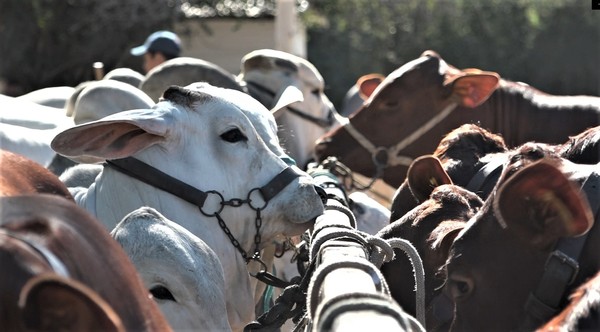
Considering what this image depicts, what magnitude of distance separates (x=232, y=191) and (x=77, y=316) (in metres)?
2.38

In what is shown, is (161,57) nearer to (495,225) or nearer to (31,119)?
(31,119)

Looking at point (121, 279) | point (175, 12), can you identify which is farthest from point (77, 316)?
point (175, 12)

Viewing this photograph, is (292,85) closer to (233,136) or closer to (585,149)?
(233,136)

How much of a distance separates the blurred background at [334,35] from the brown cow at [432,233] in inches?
610

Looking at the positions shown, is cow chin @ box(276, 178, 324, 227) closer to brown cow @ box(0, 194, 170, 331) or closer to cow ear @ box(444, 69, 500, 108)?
brown cow @ box(0, 194, 170, 331)

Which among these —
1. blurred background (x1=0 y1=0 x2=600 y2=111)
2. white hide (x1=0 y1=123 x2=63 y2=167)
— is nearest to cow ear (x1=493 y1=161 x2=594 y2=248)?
white hide (x1=0 y1=123 x2=63 y2=167)

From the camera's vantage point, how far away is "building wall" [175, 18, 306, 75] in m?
21.4

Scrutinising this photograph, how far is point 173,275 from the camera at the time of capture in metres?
3.35

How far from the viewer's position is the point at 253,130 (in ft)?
14.8

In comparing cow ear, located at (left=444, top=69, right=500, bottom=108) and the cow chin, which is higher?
the cow chin

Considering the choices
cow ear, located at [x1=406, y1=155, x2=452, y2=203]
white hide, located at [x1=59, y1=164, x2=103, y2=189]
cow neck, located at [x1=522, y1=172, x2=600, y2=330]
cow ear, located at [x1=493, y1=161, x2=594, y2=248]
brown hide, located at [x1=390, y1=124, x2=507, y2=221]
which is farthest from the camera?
white hide, located at [x1=59, y1=164, x2=103, y2=189]

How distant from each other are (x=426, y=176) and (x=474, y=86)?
3.11 m

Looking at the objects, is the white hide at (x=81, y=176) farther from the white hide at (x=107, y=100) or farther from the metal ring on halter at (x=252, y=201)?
the metal ring on halter at (x=252, y=201)

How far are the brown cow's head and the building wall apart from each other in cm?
1255
